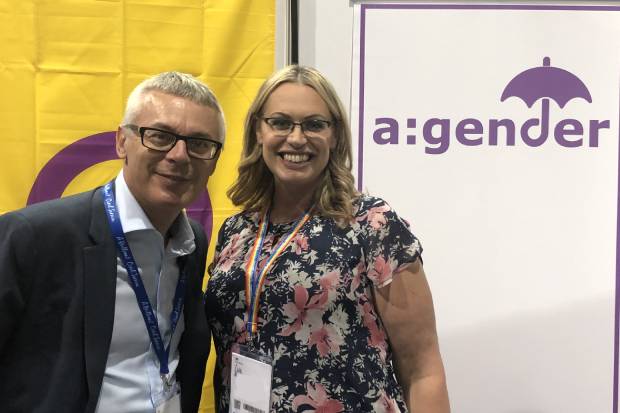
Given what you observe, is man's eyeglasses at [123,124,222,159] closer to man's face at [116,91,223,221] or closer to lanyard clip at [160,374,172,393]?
man's face at [116,91,223,221]

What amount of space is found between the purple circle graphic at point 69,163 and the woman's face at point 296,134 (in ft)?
3.12

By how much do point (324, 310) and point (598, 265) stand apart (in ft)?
4.70

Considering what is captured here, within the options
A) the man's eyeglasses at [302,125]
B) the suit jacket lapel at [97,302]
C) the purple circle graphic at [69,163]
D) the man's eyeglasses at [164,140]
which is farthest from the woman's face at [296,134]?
the purple circle graphic at [69,163]

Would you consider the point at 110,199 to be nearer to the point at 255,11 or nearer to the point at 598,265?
the point at 255,11

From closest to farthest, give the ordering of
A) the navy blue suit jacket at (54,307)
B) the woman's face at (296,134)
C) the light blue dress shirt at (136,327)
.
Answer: the navy blue suit jacket at (54,307), the light blue dress shirt at (136,327), the woman's face at (296,134)

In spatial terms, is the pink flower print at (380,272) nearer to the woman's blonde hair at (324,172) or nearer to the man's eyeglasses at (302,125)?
the woman's blonde hair at (324,172)

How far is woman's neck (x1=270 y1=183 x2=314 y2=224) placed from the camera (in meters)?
1.50

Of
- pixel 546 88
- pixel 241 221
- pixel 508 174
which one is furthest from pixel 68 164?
pixel 546 88

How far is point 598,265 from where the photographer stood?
2.23 m

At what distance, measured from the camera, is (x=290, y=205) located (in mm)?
1519

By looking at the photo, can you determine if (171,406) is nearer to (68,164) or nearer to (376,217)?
(376,217)

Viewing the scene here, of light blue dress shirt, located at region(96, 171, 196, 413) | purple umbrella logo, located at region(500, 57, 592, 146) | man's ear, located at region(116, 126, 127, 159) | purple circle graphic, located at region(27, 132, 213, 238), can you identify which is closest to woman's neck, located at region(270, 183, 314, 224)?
light blue dress shirt, located at region(96, 171, 196, 413)

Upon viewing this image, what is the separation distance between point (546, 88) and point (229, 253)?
148cm

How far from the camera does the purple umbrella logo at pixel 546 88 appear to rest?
2227 mm
